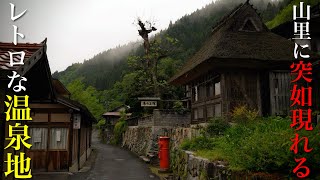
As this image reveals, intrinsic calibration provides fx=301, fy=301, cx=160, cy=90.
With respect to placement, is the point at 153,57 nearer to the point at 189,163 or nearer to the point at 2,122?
the point at 189,163

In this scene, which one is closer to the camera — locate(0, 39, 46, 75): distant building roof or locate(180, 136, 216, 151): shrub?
locate(0, 39, 46, 75): distant building roof

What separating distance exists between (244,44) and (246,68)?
1.35 m

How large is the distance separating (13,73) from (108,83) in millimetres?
102196

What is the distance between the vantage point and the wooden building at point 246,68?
16.0 meters

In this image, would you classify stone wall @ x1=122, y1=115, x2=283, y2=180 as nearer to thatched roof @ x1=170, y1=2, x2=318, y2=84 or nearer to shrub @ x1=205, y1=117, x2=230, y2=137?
shrub @ x1=205, y1=117, x2=230, y2=137

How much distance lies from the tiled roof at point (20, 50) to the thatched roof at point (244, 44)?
32.9 feet

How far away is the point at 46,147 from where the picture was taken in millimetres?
18312

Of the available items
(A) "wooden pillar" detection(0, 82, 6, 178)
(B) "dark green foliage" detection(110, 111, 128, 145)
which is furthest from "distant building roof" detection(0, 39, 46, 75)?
(B) "dark green foliage" detection(110, 111, 128, 145)

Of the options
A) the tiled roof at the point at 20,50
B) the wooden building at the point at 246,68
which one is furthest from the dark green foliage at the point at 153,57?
the tiled roof at the point at 20,50

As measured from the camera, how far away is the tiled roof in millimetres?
5530

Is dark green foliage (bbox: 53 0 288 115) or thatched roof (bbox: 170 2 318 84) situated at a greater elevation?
dark green foliage (bbox: 53 0 288 115)

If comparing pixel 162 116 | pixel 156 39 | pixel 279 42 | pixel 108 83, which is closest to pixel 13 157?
pixel 279 42

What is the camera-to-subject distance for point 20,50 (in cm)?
653

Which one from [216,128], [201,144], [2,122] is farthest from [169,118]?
[2,122]
